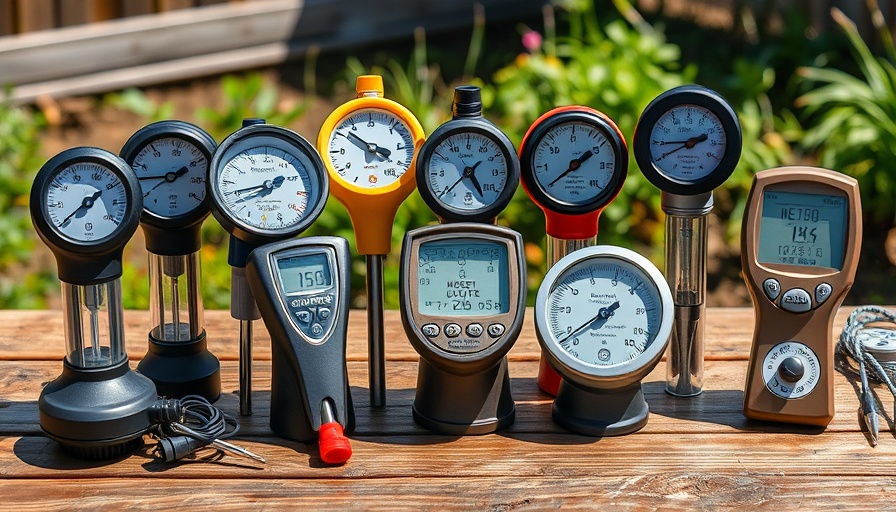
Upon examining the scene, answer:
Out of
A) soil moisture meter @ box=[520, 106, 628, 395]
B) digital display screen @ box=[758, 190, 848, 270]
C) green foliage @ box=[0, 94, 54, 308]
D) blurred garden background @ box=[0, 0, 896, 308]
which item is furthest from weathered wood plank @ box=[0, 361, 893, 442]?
green foliage @ box=[0, 94, 54, 308]

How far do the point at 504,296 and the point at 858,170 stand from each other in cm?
235

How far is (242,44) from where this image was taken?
16.1ft

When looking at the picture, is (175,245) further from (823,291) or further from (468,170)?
(823,291)

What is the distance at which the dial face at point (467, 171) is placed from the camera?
1.95m

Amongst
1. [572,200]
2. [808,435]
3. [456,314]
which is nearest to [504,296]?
[456,314]

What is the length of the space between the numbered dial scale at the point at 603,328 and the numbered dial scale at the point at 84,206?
0.73m

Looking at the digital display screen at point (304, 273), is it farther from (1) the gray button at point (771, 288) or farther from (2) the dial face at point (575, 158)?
(1) the gray button at point (771, 288)

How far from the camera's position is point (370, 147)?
201 cm

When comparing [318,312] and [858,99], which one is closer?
[318,312]

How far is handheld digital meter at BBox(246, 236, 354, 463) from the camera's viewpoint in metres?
1.89

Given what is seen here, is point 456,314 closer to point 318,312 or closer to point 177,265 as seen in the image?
point 318,312

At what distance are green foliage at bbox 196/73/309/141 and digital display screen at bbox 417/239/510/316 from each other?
2.15 metres

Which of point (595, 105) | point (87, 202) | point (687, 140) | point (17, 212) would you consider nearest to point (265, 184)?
point (87, 202)

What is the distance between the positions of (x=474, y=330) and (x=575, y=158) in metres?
0.36
